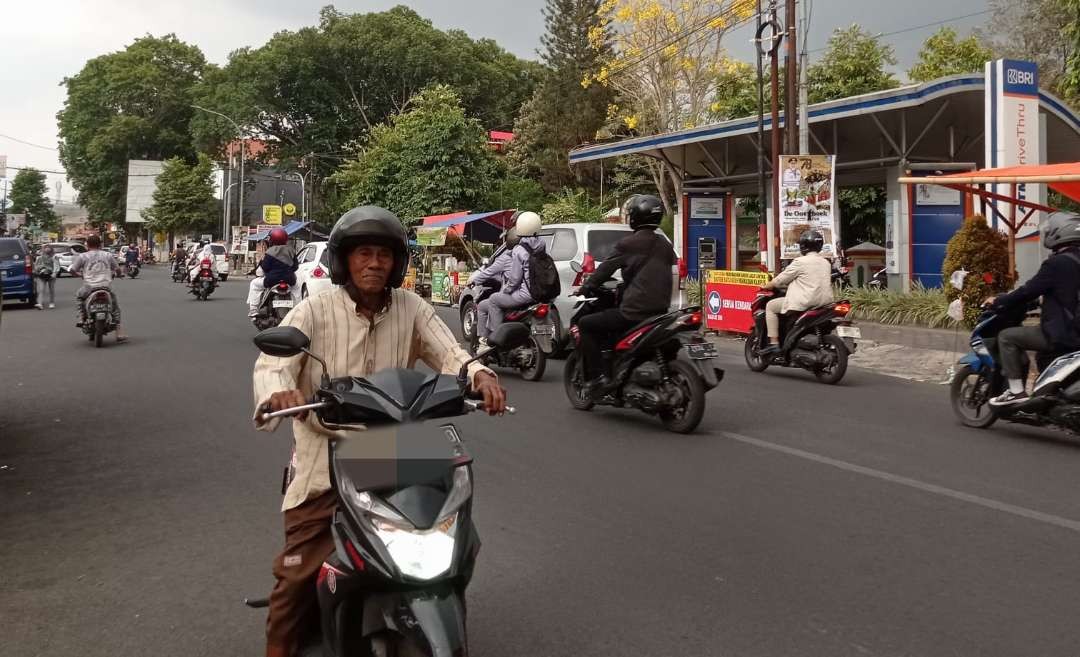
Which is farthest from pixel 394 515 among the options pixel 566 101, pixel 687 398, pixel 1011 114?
pixel 566 101

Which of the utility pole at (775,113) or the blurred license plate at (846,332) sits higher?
the utility pole at (775,113)

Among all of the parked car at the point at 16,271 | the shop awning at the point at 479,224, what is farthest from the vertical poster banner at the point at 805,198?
the parked car at the point at 16,271

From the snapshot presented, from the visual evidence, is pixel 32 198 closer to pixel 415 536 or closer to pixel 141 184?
pixel 141 184

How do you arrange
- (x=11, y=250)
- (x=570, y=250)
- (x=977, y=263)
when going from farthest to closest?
(x=11, y=250), (x=570, y=250), (x=977, y=263)

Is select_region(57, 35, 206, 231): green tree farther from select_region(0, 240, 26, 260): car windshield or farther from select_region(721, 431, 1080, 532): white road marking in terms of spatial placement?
select_region(721, 431, 1080, 532): white road marking

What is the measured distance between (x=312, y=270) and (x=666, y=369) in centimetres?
1386

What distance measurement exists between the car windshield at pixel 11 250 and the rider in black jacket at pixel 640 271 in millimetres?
20323

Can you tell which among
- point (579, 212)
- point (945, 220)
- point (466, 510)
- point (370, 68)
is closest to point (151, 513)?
point (466, 510)

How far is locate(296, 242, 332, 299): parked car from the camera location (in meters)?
19.7

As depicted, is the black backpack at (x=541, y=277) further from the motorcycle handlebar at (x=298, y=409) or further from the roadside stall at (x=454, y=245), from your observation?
the roadside stall at (x=454, y=245)

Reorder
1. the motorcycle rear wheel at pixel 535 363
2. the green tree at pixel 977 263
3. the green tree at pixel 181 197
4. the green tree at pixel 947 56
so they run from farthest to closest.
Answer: the green tree at pixel 181 197 < the green tree at pixel 947 56 < the green tree at pixel 977 263 < the motorcycle rear wheel at pixel 535 363

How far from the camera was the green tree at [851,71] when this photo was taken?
33.4 m

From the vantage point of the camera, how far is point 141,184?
2793 inches

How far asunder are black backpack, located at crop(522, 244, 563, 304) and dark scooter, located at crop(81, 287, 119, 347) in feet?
23.8
